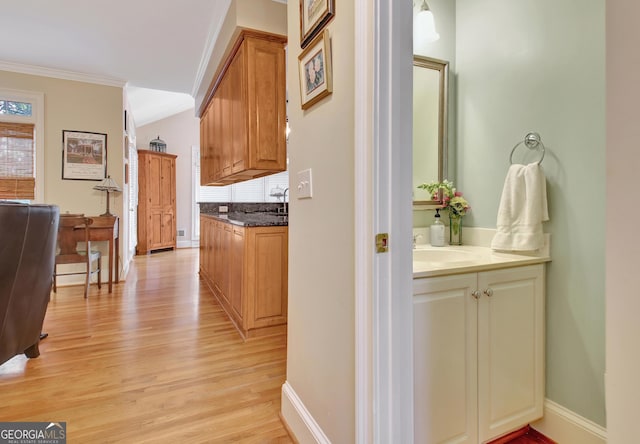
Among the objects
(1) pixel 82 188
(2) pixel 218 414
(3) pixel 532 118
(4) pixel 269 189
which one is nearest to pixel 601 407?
(3) pixel 532 118

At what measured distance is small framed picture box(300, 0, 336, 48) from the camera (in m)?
1.11

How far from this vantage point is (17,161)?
3707 mm

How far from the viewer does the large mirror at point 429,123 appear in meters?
1.88

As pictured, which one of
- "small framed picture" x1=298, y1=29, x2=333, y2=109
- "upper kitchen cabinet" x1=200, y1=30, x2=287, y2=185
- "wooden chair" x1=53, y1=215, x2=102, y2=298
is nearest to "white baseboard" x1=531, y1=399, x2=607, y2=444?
"small framed picture" x1=298, y1=29, x2=333, y2=109

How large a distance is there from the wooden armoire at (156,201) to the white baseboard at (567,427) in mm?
6637

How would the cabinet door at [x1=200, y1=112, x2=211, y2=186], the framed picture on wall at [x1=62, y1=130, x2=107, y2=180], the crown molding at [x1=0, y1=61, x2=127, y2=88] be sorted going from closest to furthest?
the crown molding at [x1=0, y1=61, x2=127, y2=88] → the framed picture on wall at [x1=62, y1=130, x2=107, y2=180] → the cabinet door at [x1=200, y1=112, x2=211, y2=186]

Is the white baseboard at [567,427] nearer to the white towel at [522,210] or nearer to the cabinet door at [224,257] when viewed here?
the white towel at [522,210]

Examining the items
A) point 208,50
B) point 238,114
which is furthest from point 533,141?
point 208,50

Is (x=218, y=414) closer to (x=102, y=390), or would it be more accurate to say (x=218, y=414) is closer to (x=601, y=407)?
(x=102, y=390)

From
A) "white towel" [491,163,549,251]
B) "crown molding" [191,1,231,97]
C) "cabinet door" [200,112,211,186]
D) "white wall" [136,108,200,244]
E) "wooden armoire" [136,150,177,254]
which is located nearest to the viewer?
"white towel" [491,163,549,251]

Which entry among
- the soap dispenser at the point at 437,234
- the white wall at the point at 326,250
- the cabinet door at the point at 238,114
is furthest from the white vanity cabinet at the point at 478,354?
the cabinet door at the point at 238,114

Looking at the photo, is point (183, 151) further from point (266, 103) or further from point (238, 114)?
point (266, 103)

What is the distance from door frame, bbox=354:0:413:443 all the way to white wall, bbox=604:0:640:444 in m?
0.48

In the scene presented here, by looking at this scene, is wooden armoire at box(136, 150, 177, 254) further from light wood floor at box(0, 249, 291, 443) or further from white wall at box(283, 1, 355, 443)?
white wall at box(283, 1, 355, 443)
